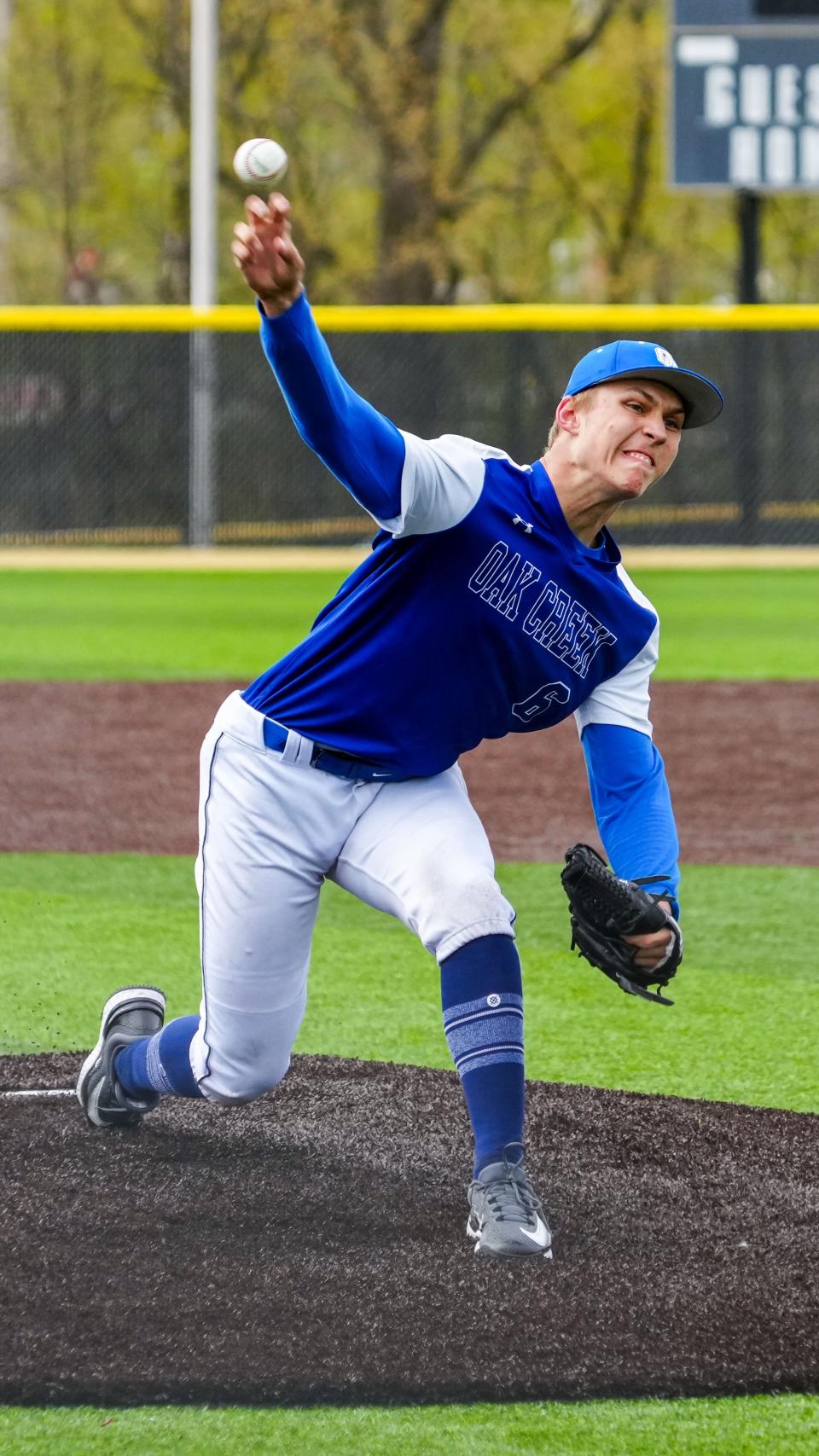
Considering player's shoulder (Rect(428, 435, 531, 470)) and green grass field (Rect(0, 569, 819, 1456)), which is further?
player's shoulder (Rect(428, 435, 531, 470))

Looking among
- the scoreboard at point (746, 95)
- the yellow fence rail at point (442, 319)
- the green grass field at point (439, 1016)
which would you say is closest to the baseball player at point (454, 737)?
the green grass field at point (439, 1016)

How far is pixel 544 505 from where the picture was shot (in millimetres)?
3461

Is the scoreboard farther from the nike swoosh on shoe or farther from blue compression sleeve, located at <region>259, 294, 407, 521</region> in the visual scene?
the nike swoosh on shoe

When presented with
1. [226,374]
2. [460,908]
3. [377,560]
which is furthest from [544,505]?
[226,374]

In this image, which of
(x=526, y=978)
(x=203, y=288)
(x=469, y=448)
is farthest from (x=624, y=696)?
(x=203, y=288)

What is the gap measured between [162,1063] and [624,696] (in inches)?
45.0

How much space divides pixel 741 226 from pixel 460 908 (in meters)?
15.0

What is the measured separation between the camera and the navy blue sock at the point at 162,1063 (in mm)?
3834

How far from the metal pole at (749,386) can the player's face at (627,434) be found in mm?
14333

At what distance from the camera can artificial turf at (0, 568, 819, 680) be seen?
11523 millimetres

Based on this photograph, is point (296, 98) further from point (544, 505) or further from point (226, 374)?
point (544, 505)

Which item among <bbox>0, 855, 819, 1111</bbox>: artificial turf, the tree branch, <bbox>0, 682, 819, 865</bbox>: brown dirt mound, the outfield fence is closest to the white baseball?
<bbox>0, 855, 819, 1111</bbox>: artificial turf

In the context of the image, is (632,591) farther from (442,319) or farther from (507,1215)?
(442,319)

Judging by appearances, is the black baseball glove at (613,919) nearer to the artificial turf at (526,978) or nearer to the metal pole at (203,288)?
the artificial turf at (526,978)
